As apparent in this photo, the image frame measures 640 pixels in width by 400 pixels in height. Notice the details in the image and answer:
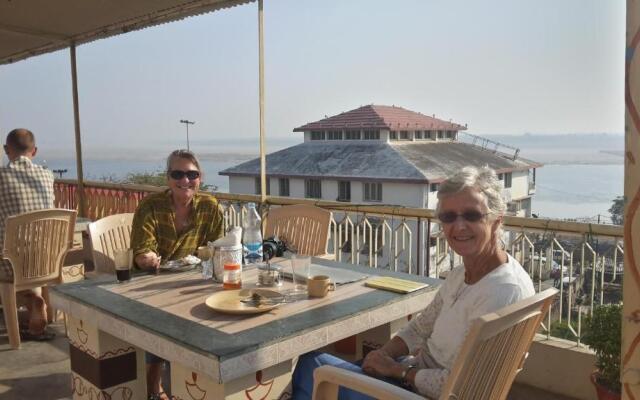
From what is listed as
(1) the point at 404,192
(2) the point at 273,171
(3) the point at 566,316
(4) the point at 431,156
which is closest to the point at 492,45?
(4) the point at 431,156

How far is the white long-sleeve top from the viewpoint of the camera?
1.71 meters

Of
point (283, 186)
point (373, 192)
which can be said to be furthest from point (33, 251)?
point (283, 186)

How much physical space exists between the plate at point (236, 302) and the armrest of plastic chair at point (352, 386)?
0.38 m

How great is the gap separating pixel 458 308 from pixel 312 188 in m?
38.3

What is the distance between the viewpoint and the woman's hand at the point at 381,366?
187 centimetres

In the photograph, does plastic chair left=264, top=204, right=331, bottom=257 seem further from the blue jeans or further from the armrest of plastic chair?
the armrest of plastic chair

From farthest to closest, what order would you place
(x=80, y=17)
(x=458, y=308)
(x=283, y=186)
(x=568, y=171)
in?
(x=283, y=186) → (x=568, y=171) → (x=80, y=17) → (x=458, y=308)

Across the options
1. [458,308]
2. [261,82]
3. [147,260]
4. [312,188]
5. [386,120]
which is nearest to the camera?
[458,308]

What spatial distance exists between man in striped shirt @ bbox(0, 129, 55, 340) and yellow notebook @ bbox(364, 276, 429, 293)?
260 cm

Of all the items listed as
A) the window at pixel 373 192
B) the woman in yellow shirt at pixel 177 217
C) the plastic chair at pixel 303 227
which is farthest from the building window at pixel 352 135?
the woman in yellow shirt at pixel 177 217

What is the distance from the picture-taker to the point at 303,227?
3646 mm

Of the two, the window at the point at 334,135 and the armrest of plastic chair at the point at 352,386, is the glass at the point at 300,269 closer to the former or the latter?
the armrest of plastic chair at the point at 352,386

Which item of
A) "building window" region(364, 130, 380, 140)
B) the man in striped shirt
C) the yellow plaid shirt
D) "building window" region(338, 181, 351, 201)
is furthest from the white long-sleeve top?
"building window" region(364, 130, 380, 140)

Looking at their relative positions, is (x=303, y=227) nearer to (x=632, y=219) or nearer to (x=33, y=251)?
(x=33, y=251)
